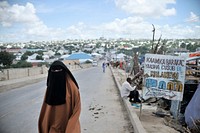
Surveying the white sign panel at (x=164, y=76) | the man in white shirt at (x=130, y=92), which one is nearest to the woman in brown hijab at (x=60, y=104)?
the white sign panel at (x=164, y=76)

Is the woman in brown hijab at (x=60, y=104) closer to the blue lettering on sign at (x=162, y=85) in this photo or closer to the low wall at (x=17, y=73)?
the blue lettering on sign at (x=162, y=85)

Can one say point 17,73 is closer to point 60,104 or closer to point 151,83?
point 151,83

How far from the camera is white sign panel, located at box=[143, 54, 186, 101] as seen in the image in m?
6.24

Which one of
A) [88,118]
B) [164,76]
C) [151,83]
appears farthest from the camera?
[88,118]

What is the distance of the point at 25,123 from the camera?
21.4ft

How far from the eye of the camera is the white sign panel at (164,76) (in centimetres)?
624

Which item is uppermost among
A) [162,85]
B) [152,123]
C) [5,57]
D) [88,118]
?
[162,85]

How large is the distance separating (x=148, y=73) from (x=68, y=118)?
3.61 m

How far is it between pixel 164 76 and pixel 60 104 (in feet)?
12.5

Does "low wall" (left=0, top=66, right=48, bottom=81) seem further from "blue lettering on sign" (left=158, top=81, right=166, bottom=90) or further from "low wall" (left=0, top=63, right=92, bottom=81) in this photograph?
"blue lettering on sign" (left=158, top=81, right=166, bottom=90)

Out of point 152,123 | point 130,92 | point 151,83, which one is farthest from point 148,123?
point 130,92

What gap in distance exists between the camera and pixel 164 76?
6.40 m

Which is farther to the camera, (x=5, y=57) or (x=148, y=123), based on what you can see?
(x=5, y=57)

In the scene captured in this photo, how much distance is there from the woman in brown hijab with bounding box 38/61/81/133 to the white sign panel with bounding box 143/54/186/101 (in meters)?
3.55
